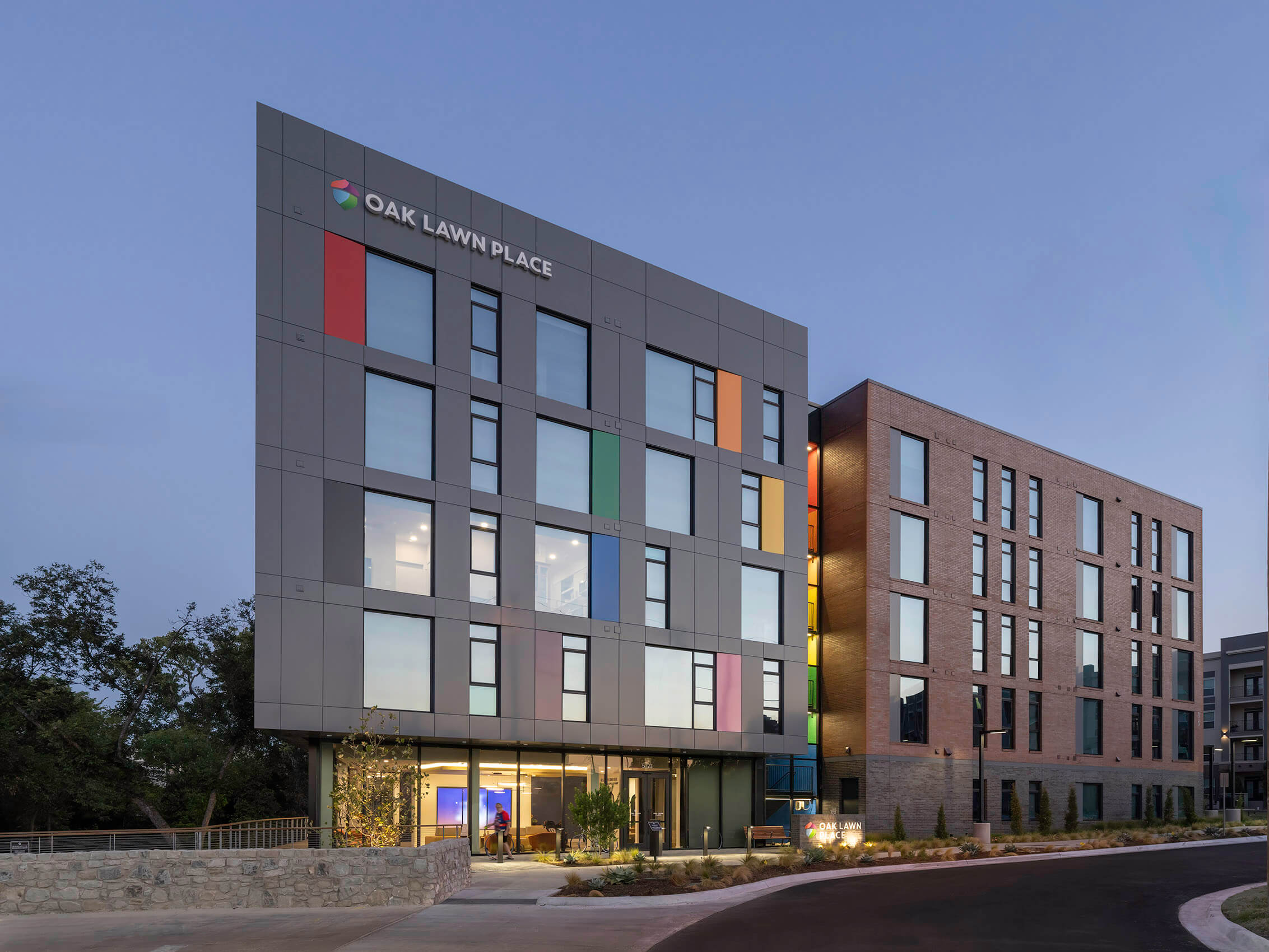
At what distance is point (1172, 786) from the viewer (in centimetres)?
4903

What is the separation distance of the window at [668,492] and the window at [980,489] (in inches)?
588

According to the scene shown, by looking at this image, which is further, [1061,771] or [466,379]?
[1061,771]

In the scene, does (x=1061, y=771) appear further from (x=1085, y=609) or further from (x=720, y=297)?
(x=720, y=297)

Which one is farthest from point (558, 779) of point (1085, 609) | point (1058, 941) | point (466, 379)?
point (1085, 609)

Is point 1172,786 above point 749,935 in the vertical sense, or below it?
below

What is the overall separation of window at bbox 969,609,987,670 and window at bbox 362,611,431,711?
23104 millimetres

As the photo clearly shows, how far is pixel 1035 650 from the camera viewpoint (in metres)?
44.2

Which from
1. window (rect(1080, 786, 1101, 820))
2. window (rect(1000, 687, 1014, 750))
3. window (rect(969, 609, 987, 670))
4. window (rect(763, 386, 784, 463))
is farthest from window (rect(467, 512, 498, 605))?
window (rect(1080, 786, 1101, 820))

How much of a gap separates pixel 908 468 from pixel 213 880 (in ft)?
96.6

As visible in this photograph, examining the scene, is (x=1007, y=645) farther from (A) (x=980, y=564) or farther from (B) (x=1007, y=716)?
(A) (x=980, y=564)

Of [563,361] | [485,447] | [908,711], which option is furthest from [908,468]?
[485,447]

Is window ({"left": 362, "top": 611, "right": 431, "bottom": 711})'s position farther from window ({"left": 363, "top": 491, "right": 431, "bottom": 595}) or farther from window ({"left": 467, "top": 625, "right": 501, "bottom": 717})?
window ({"left": 467, "top": 625, "right": 501, "bottom": 717})

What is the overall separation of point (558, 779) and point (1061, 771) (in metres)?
24.1

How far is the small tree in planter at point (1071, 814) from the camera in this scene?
4259cm
